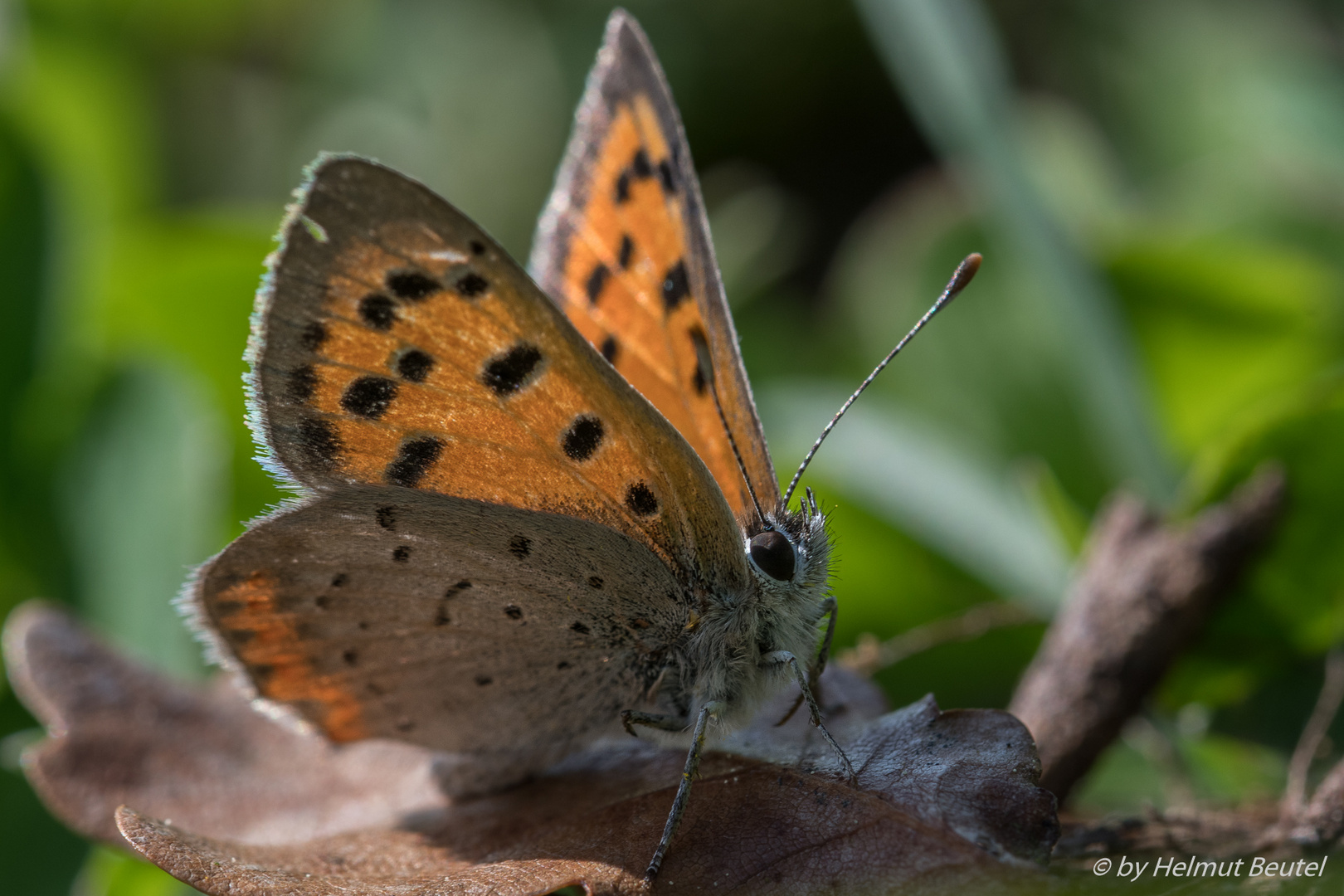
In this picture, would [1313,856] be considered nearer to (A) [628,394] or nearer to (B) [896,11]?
(A) [628,394]

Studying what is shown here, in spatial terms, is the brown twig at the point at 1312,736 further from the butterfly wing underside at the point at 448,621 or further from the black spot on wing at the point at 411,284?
the black spot on wing at the point at 411,284

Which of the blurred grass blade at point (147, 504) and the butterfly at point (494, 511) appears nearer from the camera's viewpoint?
the butterfly at point (494, 511)

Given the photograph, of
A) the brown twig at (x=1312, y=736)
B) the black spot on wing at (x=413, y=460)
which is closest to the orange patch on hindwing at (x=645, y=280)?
the black spot on wing at (x=413, y=460)

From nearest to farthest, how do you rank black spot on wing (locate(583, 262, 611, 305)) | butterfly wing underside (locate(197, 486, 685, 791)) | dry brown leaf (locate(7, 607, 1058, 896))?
dry brown leaf (locate(7, 607, 1058, 896))
butterfly wing underside (locate(197, 486, 685, 791))
black spot on wing (locate(583, 262, 611, 305))

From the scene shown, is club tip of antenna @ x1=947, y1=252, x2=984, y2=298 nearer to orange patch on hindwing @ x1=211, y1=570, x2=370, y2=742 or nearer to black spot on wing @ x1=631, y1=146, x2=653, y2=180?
black spot on wing @ x1=631, y1=146, x2=653, y2=180

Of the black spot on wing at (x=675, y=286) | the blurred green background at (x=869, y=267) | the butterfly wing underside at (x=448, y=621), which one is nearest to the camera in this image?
the butterfly wing underside at (x=448, y=621)

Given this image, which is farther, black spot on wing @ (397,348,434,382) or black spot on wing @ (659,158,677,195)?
black spot on wing @ (659,158,677,195)

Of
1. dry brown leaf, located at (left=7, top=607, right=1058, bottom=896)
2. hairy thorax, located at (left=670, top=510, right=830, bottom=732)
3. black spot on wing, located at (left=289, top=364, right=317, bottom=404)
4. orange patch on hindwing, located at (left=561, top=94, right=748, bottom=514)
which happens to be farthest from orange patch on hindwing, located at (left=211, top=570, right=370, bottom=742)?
orange patch on hindwing, located at (left=561, top=94, right=748, bottom=514)
